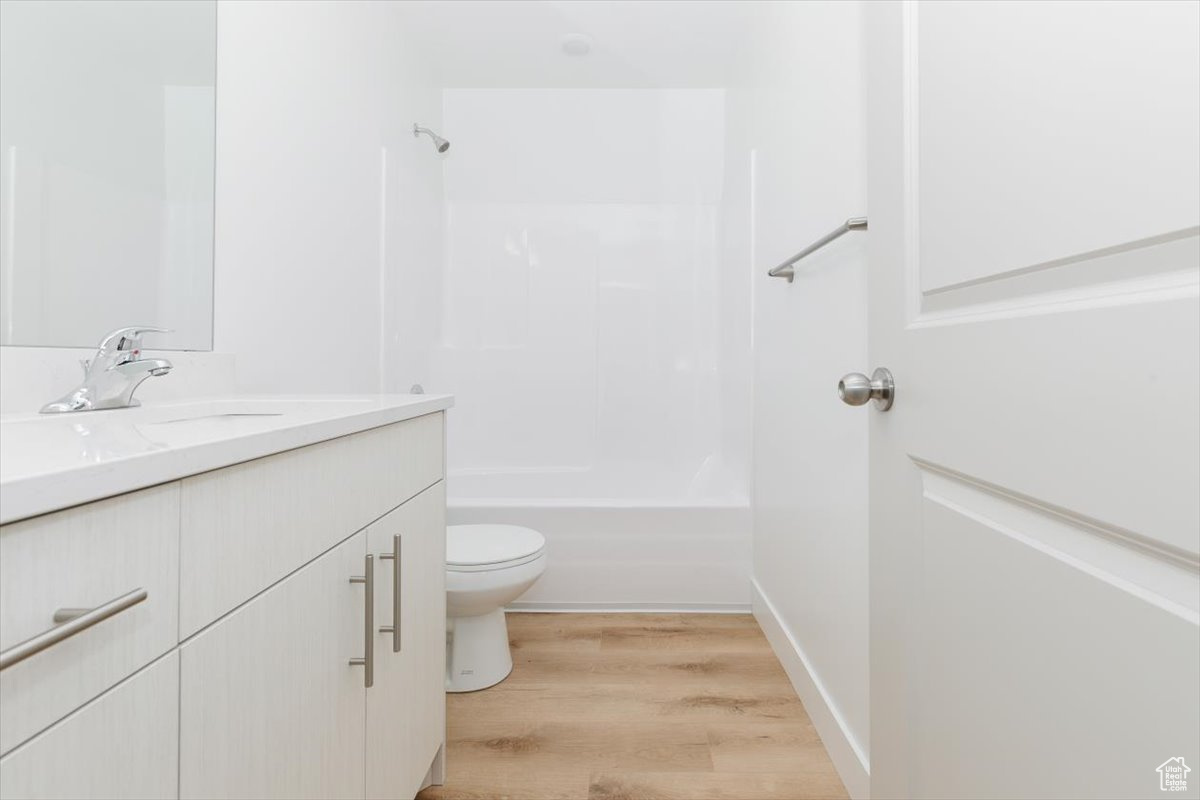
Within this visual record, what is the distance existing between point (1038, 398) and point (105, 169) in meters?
1.40

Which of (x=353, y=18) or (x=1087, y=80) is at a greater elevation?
(x=353, y=18)

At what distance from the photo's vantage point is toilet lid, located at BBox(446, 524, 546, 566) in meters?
1.65

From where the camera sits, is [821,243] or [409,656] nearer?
[409,656]

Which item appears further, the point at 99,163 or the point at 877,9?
the point at 99,163

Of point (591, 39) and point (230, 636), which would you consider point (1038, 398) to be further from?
point (591, 39)

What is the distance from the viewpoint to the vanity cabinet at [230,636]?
372 millimetres

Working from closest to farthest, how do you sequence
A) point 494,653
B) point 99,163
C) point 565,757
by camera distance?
1. point 99,163
2. point 565,757
3. point 494,653

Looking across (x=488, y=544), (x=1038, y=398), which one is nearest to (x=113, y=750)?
(x=1038, y=398)

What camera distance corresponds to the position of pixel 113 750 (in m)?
0.43

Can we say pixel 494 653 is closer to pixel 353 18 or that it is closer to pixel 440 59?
pixel 353 18

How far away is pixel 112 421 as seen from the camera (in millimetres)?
770

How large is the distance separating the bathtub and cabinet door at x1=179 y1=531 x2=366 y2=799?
139cm

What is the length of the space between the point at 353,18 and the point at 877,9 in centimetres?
173

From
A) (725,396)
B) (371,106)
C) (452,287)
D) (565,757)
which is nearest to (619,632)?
(565,757)
